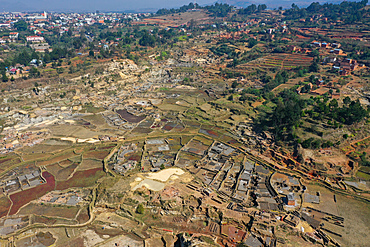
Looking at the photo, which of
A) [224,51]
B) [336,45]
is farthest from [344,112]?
[224,51]

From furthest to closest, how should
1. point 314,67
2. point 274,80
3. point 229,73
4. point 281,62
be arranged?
1. point 281,62
2. point 229,73
3. point 314,67
4. point 274,80

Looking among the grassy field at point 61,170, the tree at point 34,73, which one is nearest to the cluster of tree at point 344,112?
the grassy field at point 61,170

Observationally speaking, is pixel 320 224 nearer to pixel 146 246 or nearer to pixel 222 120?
pixel 146 246

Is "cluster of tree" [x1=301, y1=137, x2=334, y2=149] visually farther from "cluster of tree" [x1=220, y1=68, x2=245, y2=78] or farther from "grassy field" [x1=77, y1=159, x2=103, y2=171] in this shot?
"cluster of tree" [x1=220, y1=68, x2=245, y2=78]

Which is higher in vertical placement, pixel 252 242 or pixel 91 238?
pixel 252 242

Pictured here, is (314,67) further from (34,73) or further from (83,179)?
(34,73)

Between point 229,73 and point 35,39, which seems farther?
point 35,39

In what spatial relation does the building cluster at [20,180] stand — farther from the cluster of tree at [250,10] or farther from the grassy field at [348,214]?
the cluster of tree at [250,10]
